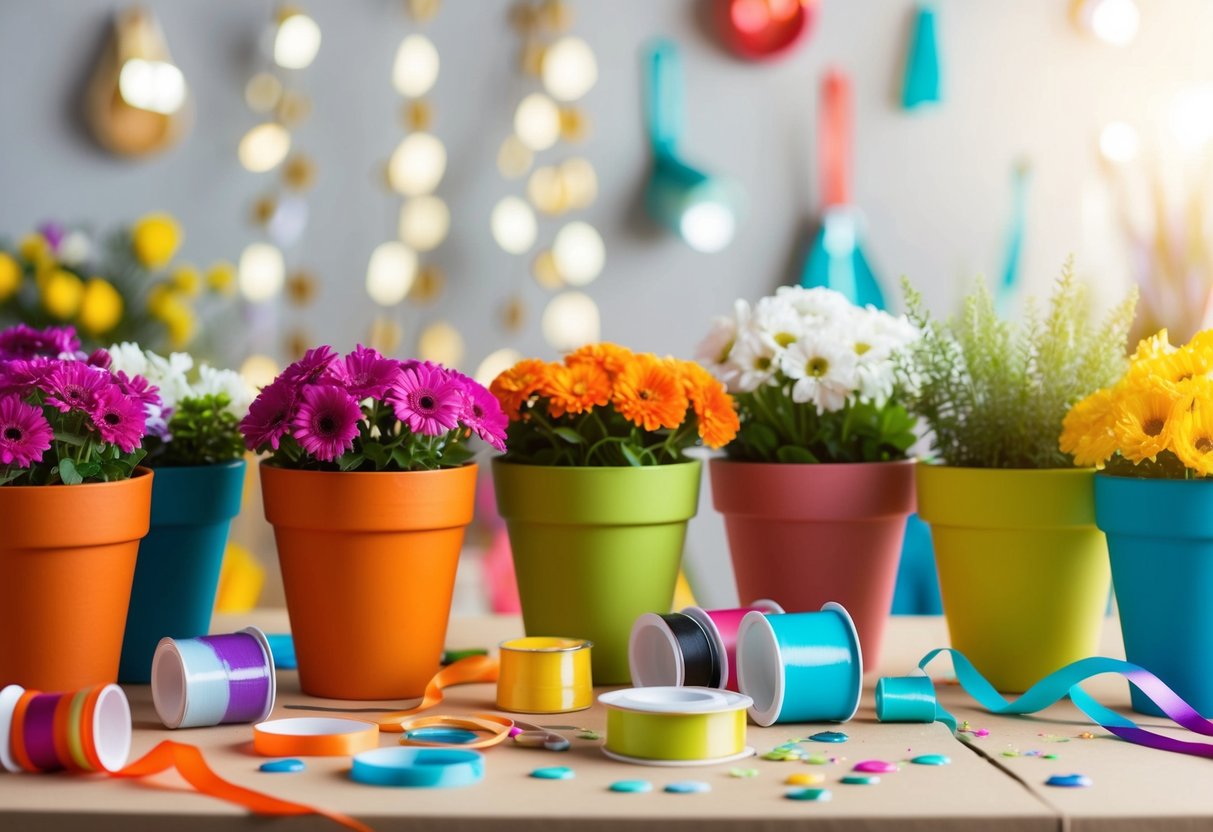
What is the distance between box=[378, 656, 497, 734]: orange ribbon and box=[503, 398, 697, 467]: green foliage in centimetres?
18

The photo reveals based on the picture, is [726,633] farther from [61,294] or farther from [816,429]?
[61,294]

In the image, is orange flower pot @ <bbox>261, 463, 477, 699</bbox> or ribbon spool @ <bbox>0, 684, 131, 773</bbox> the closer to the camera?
ribbon spool @ <bbox>0, 684, 131, 773</bbox>

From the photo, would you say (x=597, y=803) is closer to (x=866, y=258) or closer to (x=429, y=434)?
(x=429, y=434)

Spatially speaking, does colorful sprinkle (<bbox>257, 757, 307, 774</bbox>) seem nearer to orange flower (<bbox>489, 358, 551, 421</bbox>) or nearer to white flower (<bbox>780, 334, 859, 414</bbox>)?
orange flower (<bbox>489, 358, 551, 421</bbox>)

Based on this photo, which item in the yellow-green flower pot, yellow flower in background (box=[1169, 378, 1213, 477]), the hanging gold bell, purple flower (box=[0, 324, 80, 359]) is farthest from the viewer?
the hanging gold bell

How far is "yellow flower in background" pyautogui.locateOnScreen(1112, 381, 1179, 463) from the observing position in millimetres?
878

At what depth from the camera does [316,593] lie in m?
0.96

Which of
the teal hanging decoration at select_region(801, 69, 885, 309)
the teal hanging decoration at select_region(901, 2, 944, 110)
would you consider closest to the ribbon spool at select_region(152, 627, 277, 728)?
the teal hanging decoration at select_region(801, 69, 885, 309)

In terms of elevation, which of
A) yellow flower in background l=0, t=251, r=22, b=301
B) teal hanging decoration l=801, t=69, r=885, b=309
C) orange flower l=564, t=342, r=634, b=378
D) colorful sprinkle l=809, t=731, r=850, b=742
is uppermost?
teal hanging decoration l=801, t=69, r=885, b=309

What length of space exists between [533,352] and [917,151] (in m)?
0.90

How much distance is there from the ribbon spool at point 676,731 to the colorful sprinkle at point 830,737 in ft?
0.21

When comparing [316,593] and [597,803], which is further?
[316,593]

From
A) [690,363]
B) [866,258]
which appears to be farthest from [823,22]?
[690,363]

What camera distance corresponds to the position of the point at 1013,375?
39.9 inches
